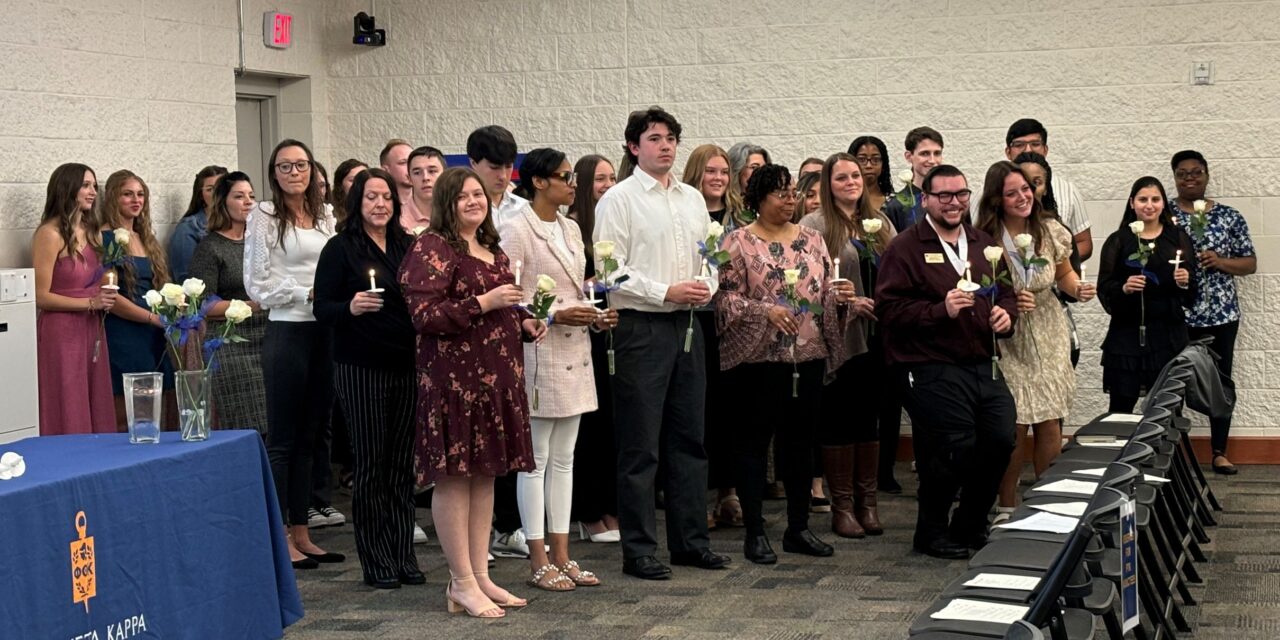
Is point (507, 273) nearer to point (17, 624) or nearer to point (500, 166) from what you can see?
point (500, 166)

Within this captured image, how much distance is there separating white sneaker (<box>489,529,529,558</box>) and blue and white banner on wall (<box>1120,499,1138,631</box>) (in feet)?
9.65

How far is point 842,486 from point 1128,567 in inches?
109

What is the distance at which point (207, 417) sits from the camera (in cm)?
451

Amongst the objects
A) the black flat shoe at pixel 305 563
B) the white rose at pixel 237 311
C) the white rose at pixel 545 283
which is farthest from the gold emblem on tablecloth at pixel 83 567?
the black flat shoe at pixel 305 563

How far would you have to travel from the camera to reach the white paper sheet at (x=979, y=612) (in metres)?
3.61

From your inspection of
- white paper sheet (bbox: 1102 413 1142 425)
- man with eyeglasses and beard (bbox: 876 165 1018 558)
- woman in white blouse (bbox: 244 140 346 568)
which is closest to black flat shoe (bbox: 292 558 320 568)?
woman in white blouse (bbox: 244 140 346 568)

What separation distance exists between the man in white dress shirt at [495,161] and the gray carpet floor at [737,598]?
4.50 ft

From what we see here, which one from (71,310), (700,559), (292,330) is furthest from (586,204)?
(71,310)

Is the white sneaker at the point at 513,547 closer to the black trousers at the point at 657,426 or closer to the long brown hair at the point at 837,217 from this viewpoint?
the black trousers at the point at 657,426

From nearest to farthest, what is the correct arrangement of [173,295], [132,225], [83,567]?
[83,567] → [173,295] → [132,225]

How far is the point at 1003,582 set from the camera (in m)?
3.96

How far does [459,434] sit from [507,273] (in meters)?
0.56

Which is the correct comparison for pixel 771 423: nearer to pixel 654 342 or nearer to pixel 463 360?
pixel 654 342

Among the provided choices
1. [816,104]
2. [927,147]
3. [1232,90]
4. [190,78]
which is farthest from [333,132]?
[1232,90]
